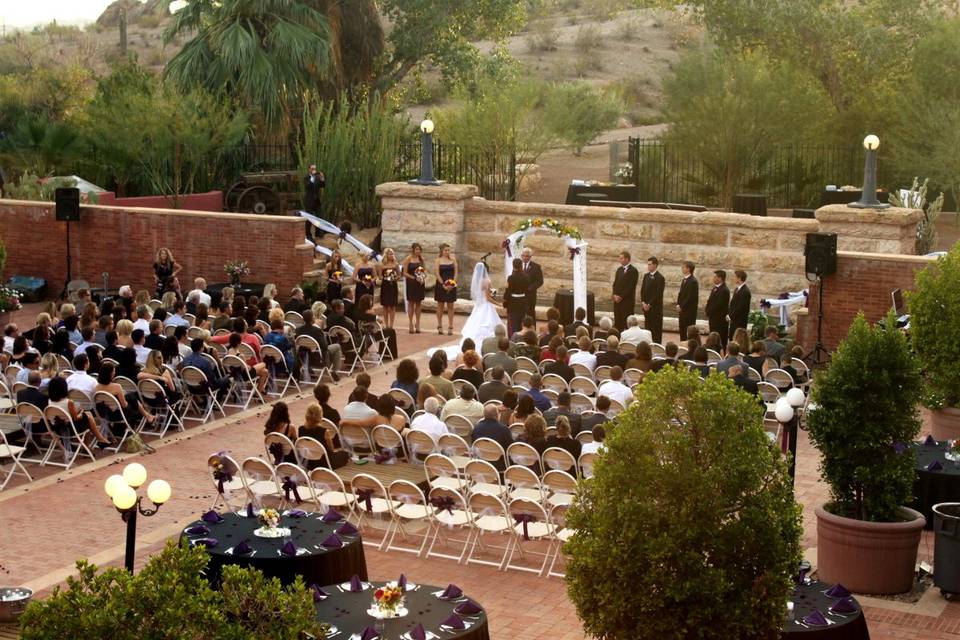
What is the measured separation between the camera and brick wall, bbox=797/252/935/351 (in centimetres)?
2161

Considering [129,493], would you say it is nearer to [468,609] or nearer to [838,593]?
[468,609]

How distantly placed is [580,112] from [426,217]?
21.5 metres

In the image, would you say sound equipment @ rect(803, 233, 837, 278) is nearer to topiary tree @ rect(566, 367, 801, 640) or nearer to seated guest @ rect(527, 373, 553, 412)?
seated guest @ rect(527, 373, 553, 412)

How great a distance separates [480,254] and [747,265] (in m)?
5.11

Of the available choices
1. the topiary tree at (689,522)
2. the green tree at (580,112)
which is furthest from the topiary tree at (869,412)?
the green tree at (580,112)

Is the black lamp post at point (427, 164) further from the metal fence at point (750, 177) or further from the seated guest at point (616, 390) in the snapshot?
the seated guest at point (616, 390)

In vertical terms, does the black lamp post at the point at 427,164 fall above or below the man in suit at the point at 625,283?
above

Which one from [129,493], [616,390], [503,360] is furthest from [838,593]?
[503,360]

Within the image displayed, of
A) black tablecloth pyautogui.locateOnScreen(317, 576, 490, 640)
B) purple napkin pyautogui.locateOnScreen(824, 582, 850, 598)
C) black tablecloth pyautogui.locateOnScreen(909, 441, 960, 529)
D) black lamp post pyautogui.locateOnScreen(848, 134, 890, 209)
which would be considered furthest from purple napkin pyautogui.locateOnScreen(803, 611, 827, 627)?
black lamp post pyautogui.locateOnScreen(848, 134, 890, 209)

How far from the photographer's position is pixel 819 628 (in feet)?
32.2

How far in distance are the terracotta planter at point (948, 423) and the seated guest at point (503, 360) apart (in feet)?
16.9

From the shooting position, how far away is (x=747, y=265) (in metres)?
24.6

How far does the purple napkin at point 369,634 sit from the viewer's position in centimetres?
932

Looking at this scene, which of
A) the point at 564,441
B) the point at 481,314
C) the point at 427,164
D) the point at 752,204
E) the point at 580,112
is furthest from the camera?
the point at 580,112
